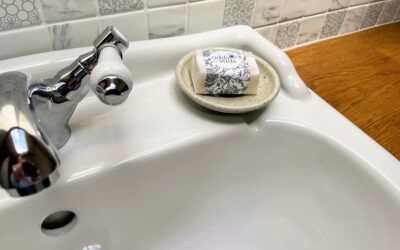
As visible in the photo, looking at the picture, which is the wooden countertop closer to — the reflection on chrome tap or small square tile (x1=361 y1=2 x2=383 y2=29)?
small square tile (x1=361 y1=2 x2=383 y2=29)

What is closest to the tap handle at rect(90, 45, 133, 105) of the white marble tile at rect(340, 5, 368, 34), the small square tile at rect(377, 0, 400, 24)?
the white marble tile at rect(340, 5, 368, 34)

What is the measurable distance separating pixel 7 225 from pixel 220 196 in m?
0.26

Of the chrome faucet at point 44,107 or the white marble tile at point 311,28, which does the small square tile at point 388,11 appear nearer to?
the white marble tile at point 311,28

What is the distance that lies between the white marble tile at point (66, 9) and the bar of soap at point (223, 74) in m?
0.15

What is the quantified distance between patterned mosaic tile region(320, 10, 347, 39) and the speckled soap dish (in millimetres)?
282

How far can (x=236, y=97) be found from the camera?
1.48 ft

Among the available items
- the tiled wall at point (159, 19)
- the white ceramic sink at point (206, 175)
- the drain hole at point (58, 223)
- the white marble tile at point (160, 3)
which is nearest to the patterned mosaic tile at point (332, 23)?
the tiled wall at point (159, 19)

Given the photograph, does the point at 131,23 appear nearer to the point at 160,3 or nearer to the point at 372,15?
the point at 160,3

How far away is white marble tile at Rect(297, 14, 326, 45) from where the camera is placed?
0.67m

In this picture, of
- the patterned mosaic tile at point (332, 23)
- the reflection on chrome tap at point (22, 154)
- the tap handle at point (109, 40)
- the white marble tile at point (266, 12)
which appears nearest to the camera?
the reflection on chrome tap at point (22, 154)

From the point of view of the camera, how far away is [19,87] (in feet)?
Answer: 0.95

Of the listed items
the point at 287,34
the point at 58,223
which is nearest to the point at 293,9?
the point at 287,34

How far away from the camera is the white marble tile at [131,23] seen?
0.46 metres

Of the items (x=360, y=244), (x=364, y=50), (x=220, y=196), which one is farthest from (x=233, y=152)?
(x=364, y=50)
